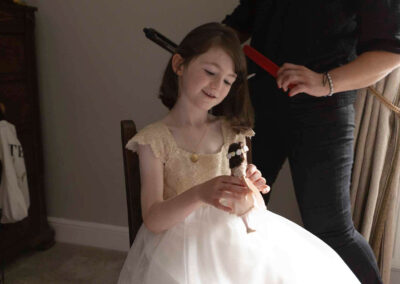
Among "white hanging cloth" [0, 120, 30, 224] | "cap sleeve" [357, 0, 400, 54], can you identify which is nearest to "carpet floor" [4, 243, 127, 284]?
"white hanging cloth" [0, 120, 30, 224]

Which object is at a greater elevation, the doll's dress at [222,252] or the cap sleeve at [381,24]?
the cap sleeve at [381,24]

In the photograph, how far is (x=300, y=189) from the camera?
3.55 feet

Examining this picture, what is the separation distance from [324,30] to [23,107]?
1.38 metres

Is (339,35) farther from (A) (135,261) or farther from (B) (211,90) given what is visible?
(A) (135,261)

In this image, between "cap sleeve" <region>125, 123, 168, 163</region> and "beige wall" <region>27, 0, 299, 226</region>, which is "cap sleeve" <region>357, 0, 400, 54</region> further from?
"beige wall" <region>27, 0, 299, 226</region>

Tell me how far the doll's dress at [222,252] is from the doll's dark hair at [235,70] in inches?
6.1

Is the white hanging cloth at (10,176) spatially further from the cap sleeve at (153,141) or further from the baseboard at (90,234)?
the cap sleeve at (153,141)

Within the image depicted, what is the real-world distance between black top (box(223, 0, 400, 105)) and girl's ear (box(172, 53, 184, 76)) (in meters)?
0.26

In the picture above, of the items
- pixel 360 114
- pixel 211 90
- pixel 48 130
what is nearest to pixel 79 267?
pixel 48 130

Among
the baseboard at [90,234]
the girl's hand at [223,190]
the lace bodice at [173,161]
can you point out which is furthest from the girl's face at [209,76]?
the baseboard at [90,234]

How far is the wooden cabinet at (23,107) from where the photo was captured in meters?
1.68

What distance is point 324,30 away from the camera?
98cm

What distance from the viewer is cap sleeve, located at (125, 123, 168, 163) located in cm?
97

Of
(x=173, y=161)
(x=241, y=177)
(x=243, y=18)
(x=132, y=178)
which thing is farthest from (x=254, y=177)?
(x=243, y=18)
